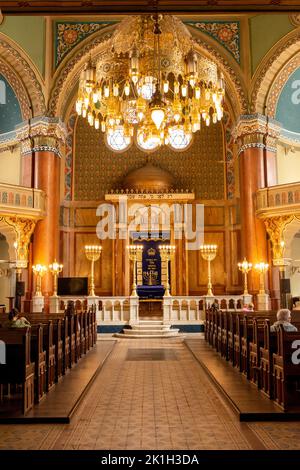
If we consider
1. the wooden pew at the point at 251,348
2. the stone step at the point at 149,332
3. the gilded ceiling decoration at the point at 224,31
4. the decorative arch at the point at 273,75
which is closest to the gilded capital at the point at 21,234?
the stone step at the point at 149,332

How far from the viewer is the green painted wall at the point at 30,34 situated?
17547 mm

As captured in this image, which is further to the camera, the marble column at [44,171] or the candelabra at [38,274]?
the marble column at [44,171]

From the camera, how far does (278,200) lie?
16406 millimetres

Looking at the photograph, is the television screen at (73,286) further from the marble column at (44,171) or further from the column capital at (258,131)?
the column capital at (258,131)

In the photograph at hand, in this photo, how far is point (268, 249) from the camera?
1731 cm

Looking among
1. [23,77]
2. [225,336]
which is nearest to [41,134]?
[23,77]

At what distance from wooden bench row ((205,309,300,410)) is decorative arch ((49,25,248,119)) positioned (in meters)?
10.8

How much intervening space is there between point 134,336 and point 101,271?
6.82 m

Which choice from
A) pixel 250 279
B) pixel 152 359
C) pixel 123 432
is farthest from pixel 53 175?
pixel 123 432

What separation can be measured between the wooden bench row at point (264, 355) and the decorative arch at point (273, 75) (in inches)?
411

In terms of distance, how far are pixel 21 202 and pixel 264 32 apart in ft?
36.7

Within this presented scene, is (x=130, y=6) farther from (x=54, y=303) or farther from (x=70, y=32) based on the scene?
(x=70, y=32)

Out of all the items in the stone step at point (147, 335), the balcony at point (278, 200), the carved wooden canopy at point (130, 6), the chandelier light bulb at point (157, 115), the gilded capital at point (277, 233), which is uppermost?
the carved wooden canopy at point (130, 6)

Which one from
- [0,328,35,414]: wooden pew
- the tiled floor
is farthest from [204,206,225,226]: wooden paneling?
[0,328,35,414]: wooden pew
